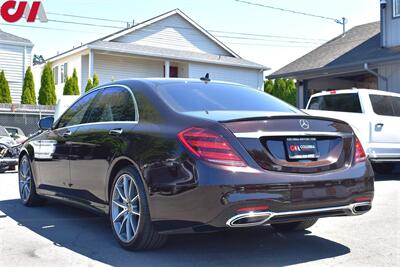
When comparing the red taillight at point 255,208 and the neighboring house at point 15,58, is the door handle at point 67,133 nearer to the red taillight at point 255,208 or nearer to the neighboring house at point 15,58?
the red taillight at point 255,208

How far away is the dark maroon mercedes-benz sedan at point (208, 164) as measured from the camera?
3.91 meters

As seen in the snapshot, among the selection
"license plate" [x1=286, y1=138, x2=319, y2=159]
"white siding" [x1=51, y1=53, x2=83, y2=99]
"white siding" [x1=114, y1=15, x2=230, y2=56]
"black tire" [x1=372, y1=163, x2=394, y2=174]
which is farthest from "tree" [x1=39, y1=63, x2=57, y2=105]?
"license plate" [x1=286, y1=138, x2=319, y2=159]

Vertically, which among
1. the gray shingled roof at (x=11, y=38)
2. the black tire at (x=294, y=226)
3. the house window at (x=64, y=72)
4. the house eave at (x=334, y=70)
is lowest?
the black tire at (x=294, y=226)

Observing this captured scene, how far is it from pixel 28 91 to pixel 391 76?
17146 millimetres

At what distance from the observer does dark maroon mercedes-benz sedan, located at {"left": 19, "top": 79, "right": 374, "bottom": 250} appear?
154 inches

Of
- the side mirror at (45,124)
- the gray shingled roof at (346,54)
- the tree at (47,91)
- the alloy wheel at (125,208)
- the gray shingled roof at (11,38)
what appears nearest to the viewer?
the alloy wheel at (125,208)

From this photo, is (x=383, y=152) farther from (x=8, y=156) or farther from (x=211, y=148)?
(x=8, y=156)

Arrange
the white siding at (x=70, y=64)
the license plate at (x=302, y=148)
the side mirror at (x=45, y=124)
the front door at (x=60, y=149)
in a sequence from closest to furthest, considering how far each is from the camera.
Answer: the license plate at (x=302, y=148) < the front door at (x=60, y=149) < the side mirror at (x=45, y=124) < the white siding at (x=70, y=64)

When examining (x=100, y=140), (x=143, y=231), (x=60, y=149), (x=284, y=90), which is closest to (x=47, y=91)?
(x=284, y=90)

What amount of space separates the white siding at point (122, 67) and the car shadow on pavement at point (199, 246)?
2281 cm

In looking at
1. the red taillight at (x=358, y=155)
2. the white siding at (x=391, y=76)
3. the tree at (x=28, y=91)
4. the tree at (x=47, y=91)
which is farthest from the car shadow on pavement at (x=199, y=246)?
the tree at (x=47, y=91)

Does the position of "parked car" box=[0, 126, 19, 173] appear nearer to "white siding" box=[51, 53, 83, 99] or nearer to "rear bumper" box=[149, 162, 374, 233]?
"rear bumper" box=[149, 162, 374, 233]

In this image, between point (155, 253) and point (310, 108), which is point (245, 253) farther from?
point (310, 108)

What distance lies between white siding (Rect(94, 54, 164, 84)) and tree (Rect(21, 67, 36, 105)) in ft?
11.8
